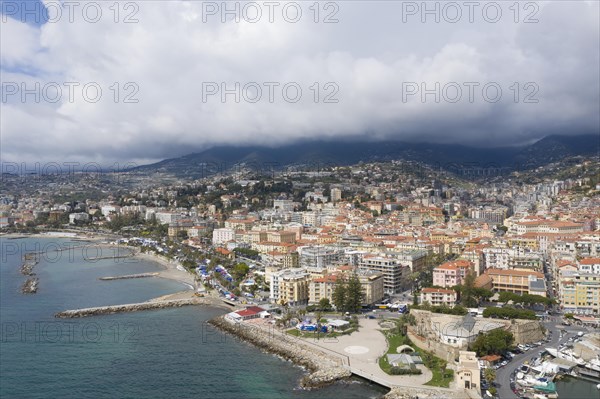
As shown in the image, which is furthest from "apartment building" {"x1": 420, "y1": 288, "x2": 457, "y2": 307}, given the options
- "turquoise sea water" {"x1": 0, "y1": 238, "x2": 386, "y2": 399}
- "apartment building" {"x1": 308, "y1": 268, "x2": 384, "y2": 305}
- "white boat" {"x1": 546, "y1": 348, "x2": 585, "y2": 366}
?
"turquoise sea water" {"x1": 0, "y1": 238, "x2": 386, "y2": 399}

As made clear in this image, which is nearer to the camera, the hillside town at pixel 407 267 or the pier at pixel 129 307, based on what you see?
the hillside town at pixel 407 267

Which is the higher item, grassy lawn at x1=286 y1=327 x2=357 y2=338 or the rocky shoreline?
the rocky shoreline

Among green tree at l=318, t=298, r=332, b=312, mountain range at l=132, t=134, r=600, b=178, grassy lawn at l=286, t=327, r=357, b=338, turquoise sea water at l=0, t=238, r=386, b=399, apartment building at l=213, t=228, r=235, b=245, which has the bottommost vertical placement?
turquoise sea water at l=0, t=238, r=386, b=399

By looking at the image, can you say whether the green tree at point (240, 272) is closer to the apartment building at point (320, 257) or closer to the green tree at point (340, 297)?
the apartment building at point (320, 257)

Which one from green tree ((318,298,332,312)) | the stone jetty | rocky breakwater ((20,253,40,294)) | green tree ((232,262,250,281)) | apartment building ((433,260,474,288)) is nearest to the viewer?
green tree ((318,298,332,312))

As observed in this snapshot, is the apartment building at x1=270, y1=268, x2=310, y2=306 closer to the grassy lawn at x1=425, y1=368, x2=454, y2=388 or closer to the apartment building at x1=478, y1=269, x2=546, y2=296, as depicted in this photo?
the apartment building at x1=478, y1=269, x2=546, y2=296

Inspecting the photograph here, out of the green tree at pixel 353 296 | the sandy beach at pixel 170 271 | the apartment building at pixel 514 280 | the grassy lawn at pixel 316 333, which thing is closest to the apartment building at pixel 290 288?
the green tree at pixel 353 296
